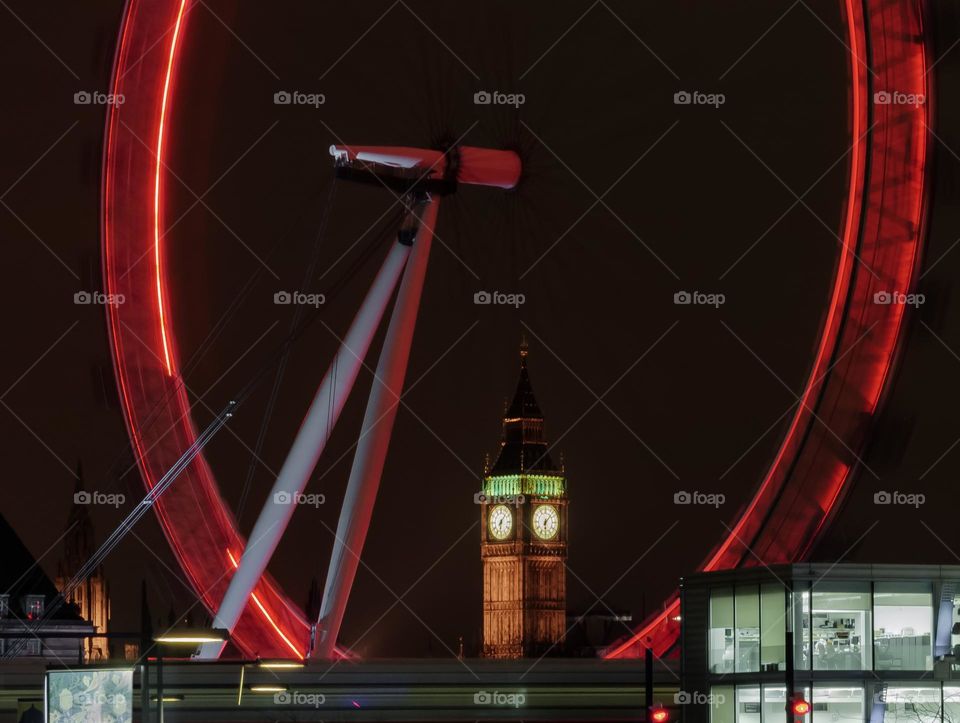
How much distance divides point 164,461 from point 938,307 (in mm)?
10800

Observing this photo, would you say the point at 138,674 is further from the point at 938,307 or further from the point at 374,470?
the point at 938,307

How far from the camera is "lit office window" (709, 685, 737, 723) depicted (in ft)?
119

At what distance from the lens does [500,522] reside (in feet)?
481

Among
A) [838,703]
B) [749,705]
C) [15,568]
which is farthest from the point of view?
[15,568]

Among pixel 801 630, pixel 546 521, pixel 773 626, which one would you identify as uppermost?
pixel 546 521

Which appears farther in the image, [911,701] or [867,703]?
[911,701]

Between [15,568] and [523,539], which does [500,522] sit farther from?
[15,568]

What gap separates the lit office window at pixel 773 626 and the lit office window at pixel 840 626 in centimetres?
48

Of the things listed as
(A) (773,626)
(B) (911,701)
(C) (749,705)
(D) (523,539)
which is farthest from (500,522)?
(B) (911,701)

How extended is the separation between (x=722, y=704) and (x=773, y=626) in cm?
168

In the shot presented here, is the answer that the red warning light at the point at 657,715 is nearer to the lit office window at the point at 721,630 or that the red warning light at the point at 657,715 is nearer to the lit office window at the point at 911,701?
the lit office window at the point at 911,701

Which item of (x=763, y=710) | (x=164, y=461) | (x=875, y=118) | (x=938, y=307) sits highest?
(x=875, y=118)

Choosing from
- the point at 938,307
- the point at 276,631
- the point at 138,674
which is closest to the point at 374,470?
the point at 276,631

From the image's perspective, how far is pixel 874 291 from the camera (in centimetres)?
3359
